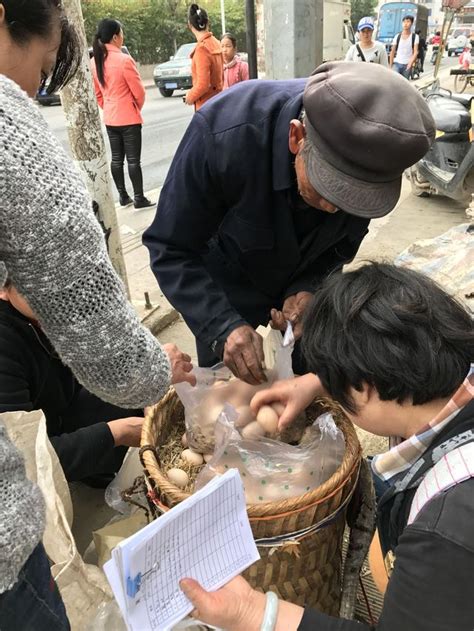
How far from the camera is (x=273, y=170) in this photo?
1.62 metres

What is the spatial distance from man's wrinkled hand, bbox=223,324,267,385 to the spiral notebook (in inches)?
21.1

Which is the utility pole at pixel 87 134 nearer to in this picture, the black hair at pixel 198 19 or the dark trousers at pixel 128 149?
the dark trousers at pixel 128 149

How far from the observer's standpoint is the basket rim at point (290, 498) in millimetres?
1212

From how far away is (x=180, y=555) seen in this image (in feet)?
3.53

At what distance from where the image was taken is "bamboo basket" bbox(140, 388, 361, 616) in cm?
123

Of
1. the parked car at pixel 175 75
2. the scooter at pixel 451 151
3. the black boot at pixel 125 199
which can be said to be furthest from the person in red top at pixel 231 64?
the parked car at pixel 175 75

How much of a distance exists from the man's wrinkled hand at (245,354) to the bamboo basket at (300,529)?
0.95ft

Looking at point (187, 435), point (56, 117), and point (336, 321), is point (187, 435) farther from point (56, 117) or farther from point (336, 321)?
point (56, 117)

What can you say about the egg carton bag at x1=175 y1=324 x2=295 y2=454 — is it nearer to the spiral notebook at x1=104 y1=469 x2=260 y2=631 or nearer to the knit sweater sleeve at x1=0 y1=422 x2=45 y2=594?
the spiral notebook at x1=104 y1=469 x2=260 y2=631

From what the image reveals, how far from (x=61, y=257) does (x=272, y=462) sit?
89 cm

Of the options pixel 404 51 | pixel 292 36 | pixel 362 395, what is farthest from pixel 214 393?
pixel 404 51

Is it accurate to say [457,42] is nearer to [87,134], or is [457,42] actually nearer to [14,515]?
[87,134]

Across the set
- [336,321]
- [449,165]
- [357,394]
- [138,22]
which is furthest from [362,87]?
[138,22]

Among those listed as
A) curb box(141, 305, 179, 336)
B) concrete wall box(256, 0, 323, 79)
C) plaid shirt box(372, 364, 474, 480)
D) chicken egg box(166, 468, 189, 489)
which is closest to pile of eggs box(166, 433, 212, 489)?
chicken egg box(166, 468, 189, 489)
